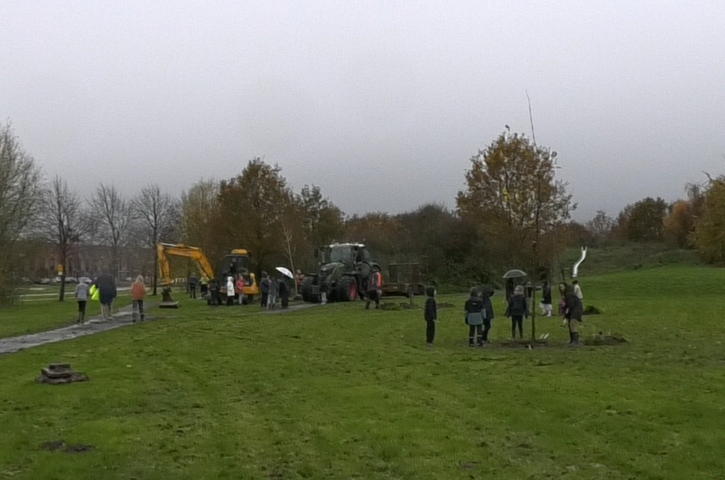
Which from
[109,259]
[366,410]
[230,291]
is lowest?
[366,410]

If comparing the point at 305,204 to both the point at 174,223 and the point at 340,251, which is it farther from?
the point at 340,251

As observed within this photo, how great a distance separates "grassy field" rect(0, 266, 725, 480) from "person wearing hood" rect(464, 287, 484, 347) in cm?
37

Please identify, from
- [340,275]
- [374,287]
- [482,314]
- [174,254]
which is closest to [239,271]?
[174,254]

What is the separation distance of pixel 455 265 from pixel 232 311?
2671 centimetres

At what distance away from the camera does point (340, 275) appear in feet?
142

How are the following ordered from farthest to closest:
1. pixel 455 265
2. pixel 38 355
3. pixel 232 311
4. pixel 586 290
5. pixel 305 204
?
pixel 305 204
pixel 455 265
pixel 586 290
pixel 232 311
pixel 38 355

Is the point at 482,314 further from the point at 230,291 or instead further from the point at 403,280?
the point at 403,280

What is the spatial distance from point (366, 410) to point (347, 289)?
31.5 metres

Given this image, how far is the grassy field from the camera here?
8.53 meters

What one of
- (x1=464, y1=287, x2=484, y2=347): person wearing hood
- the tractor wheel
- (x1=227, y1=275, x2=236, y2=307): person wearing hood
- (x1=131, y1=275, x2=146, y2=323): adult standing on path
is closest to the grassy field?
(x1=464, y1=287, x2=484, y2=347): person wearing hood

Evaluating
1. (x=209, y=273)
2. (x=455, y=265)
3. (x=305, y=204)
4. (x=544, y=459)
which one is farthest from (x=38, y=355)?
(x=305, y=204)

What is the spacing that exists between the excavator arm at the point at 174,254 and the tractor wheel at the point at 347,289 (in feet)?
31.0

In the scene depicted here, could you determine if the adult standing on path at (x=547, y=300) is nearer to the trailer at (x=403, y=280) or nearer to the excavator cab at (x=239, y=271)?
the trailer at (x=403, y=280)

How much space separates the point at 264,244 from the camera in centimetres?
5609
